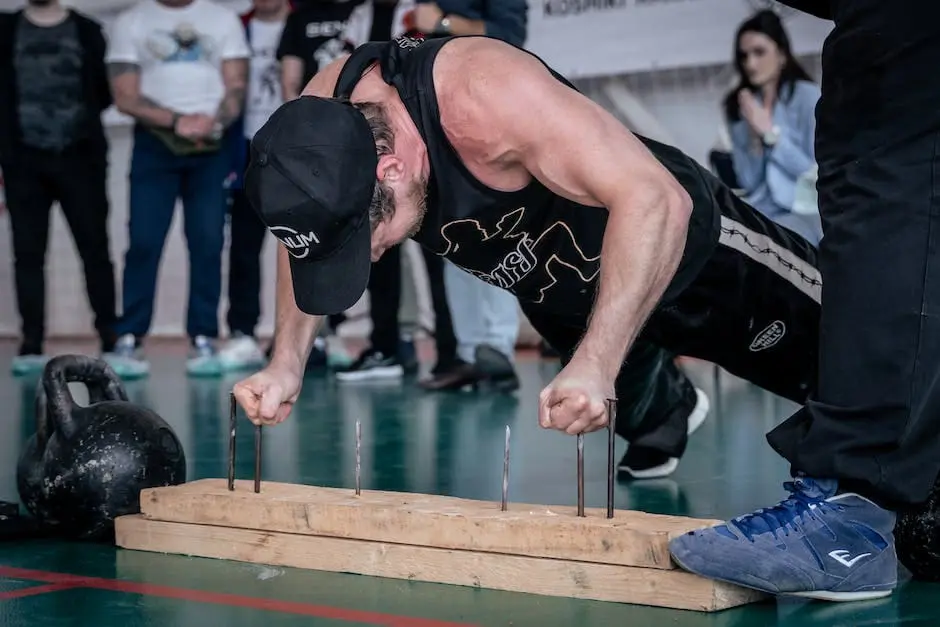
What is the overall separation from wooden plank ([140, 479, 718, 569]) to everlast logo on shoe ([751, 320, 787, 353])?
81 centimetres

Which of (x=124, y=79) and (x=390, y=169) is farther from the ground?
(x=124, y=79)

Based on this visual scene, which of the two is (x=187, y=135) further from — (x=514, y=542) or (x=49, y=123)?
(x=514, y=542)

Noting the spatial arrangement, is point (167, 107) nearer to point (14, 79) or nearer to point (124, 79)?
point (124, 79)

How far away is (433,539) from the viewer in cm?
238

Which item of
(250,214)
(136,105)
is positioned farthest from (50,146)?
(250,214)

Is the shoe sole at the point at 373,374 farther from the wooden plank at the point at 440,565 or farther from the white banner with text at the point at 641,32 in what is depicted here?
the wooden plank at the point at 440,565

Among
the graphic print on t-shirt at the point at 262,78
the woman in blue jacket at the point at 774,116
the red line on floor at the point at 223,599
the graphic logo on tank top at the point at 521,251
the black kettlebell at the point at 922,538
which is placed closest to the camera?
the red line on floor at the point at 223,599

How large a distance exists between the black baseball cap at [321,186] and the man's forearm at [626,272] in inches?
17.0

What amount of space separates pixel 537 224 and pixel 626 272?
0.49 m

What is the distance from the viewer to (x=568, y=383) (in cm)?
214

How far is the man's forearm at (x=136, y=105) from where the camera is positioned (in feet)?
22.7

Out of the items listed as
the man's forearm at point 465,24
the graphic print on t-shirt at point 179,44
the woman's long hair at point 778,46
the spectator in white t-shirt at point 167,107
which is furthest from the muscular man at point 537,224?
the graphic print on t-shirt at point 179,44

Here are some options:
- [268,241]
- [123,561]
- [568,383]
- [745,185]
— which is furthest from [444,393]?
[268,241]

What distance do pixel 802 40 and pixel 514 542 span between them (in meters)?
5.50
